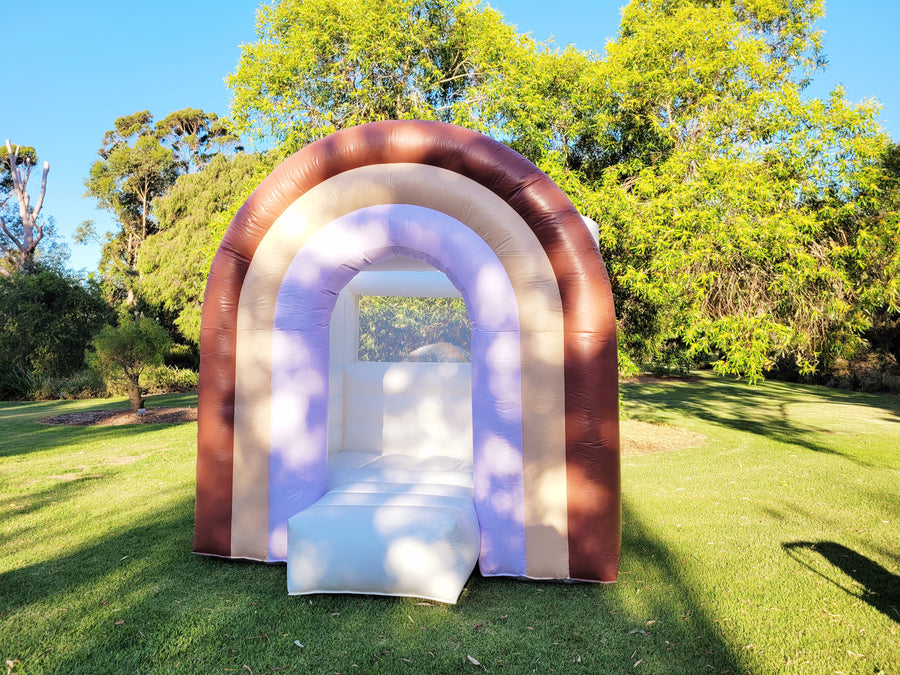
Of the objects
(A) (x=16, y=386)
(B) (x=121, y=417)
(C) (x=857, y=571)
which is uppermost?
(A) (x=16, y=386)

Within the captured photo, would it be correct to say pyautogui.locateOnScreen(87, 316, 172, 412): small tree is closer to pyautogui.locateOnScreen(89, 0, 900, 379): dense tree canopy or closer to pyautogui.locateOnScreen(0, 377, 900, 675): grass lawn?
pyautogui.locateOnScreen(89, 0, 900, 379): dense tree canopy

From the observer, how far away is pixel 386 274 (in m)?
5.14

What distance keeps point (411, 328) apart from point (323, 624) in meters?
2.92

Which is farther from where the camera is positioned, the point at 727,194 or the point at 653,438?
the point at 653,438

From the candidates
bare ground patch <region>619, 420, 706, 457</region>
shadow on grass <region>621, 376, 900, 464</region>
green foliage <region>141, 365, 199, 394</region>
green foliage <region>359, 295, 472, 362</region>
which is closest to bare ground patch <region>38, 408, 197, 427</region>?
green foliage <region>141, 365, 199, 394</region>

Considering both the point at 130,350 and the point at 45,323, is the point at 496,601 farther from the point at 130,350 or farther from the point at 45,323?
the point at 45,323

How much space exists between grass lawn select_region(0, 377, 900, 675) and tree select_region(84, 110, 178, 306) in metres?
21.8

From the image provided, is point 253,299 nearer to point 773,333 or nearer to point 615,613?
point 615,613

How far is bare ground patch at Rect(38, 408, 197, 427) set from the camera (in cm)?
992

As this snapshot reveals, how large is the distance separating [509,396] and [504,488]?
1.87 feet

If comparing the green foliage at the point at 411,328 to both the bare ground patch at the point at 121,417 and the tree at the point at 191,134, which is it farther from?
the tree at the point at 191,134

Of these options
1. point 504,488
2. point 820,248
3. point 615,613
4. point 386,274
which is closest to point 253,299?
point 386,274

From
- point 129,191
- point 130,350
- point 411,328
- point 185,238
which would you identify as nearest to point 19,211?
point 129,191

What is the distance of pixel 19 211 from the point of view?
Answer: 25969 millimetres
